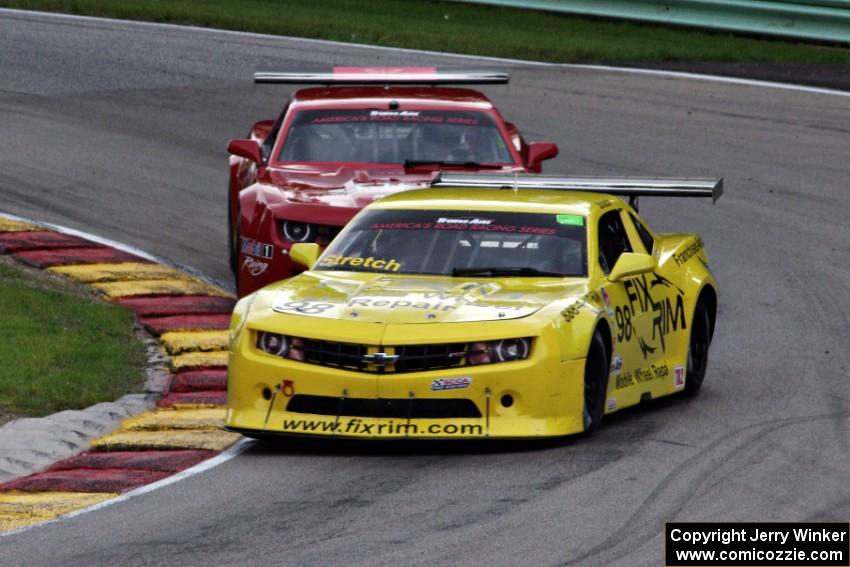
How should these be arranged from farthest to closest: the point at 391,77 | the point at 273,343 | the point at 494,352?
1. the point at 391,77
2. the point at 273,343
3. the point at 494,352

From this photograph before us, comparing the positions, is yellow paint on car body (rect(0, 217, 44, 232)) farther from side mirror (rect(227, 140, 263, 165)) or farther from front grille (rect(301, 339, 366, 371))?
front grille (rect(301, 339, 366, 371))

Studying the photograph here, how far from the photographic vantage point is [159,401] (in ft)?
37.2

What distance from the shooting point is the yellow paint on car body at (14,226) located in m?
15.7

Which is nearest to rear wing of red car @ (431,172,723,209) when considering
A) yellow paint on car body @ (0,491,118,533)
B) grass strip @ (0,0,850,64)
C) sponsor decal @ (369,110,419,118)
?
sponsor decal @ (369,110,419,118)

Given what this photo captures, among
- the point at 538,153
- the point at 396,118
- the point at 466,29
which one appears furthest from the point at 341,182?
the point at 466,29

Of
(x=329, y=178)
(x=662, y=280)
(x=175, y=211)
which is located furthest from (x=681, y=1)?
(x=662, y=280)

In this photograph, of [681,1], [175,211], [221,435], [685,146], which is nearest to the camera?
[221,435]

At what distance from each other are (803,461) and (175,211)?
365 inches

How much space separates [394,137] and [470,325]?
17.1 feet

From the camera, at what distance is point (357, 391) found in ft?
30.6

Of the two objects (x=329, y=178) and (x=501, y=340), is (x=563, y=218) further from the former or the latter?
(x=329, y=178)

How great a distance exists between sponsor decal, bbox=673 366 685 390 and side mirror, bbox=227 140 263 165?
431cm

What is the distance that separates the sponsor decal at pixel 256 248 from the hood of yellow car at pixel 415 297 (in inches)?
103

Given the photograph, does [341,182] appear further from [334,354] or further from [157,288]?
[334,354]
